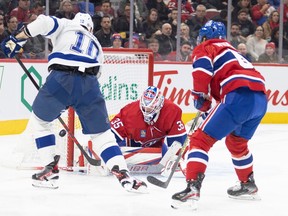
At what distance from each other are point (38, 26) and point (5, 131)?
3.25 metres

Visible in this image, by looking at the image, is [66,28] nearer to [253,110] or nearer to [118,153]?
[118,153]

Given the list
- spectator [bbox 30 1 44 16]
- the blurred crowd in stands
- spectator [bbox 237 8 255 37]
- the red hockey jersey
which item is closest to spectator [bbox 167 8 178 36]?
the blurred crowd in stands

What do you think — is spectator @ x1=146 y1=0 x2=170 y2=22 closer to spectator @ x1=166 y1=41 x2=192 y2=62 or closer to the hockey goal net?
spectator @ x1=166 y1=41 x2=192 y2=62

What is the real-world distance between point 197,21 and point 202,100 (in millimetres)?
5324

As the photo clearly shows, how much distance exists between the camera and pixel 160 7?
9.45 m

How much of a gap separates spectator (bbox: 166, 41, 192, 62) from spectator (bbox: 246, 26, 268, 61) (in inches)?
32.1

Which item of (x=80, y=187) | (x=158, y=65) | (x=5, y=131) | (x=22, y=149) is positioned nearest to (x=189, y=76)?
(x=158, y=65)

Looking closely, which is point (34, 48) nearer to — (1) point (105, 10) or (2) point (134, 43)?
(1) point (105, 10)

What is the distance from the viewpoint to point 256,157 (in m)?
6.82

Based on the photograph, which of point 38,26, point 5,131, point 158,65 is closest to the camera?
point 38,26

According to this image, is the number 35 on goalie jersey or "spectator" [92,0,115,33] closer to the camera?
the number 35 on goalie jersey

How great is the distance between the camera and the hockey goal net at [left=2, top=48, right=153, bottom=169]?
228 inches

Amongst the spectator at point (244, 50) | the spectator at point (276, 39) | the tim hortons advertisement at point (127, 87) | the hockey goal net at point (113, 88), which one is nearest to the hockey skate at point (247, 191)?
the hockey goal net at point (113, 88)

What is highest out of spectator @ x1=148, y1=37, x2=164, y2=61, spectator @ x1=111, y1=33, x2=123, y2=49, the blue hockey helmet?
the blue hockey helmet
